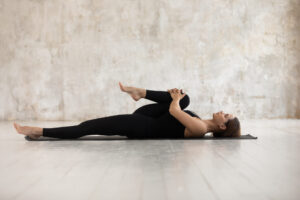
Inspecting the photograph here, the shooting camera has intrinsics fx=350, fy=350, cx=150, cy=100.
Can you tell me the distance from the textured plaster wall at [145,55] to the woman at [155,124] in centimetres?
255

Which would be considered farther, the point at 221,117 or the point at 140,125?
the point at 140,125

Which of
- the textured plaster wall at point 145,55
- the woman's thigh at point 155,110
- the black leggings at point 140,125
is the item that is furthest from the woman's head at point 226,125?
the textured plaster wall at point 145,55

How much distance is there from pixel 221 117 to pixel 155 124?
627 millimetres

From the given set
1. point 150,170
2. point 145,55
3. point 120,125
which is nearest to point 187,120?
point 120,125

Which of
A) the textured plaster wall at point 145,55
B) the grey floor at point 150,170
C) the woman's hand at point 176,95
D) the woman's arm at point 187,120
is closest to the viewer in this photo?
the grey floor at point 150,170

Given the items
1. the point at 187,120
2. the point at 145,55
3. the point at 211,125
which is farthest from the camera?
the point at 145,55

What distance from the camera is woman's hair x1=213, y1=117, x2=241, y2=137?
3320mm

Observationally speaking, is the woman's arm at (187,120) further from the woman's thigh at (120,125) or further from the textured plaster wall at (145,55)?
the textured plaster wall at (145,55)

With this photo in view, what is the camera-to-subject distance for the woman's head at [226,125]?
3.19 metres

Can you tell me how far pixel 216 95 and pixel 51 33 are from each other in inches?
119

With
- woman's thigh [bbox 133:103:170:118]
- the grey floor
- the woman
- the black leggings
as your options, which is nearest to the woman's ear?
the woman

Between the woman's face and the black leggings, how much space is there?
13.4 inches

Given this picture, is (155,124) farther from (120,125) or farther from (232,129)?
(232,129)

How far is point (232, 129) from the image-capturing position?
11.0ft
